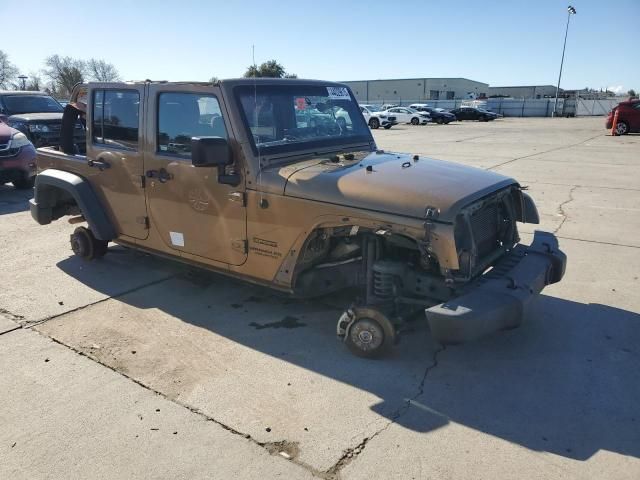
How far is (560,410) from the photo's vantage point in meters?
3.01

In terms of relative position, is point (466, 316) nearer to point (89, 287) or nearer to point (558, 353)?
point (558, 353)

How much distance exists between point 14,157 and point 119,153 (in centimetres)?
588

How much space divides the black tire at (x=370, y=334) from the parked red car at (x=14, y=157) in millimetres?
8306

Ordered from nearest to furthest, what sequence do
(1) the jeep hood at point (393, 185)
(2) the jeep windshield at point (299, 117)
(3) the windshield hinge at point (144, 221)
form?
(1) the jeep hood at point (393, 185), (2) the jeep windshield at point (299, 117), (3) the windshield hinge at point (144, 221)

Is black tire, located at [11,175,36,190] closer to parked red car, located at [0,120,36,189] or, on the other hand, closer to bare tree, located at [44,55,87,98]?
parked red car, located at [0,120,36,189]

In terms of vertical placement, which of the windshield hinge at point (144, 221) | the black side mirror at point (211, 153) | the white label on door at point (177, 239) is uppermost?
the black side mirror at point (211, 153)

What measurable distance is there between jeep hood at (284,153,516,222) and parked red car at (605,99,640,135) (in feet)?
77.8

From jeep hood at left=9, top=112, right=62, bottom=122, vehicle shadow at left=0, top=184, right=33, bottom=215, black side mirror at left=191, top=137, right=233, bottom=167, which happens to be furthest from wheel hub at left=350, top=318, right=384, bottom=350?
jeep hood at left=9, top=112, right=62, bottom=122

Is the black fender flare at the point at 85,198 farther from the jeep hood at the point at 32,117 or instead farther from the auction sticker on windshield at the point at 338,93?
the jeep hood at the point at 32,117

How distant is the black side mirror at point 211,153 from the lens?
3490 mm

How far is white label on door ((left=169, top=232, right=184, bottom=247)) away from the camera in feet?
14.5

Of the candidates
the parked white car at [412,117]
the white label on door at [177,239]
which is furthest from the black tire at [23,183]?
the parked white car at [412,117]

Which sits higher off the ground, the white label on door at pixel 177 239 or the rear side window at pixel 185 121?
the rear side window at pixel 185 121

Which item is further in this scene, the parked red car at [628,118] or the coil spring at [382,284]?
the parked red car at [628,118]
